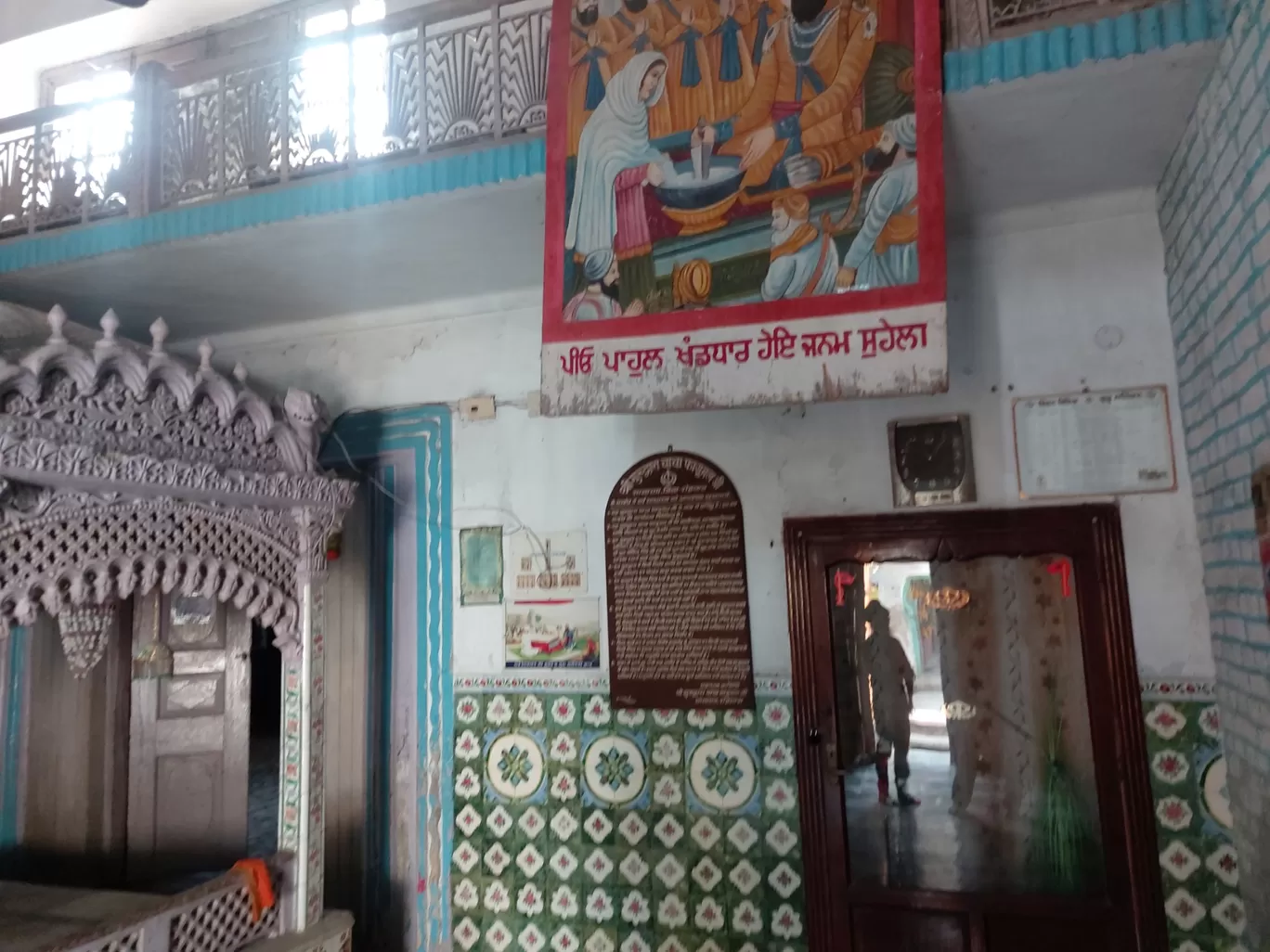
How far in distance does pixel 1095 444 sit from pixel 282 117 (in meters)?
3.02

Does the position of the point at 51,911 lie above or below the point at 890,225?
below

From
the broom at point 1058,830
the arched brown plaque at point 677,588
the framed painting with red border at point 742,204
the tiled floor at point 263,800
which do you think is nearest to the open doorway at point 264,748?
the tiled floor at point 263,800

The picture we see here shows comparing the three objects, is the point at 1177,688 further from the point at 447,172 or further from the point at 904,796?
the point at 447,172

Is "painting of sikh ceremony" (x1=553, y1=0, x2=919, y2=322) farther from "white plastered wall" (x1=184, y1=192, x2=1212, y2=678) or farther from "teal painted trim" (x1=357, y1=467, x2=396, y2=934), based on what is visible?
"teal painted trim" (x1=357, y1=467, x2=396, y2=934)

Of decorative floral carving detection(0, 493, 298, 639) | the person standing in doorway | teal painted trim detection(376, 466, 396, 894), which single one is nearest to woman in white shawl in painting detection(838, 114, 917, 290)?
the person standing in doorway

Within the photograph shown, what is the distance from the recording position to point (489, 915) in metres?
3.30

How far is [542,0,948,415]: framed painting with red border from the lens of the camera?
7.27 feet

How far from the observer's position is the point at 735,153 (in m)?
2.41

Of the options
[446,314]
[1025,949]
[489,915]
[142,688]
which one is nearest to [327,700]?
[142,688]

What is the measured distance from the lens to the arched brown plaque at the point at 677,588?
3072mm

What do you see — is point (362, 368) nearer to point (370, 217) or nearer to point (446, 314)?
point (446, 314)

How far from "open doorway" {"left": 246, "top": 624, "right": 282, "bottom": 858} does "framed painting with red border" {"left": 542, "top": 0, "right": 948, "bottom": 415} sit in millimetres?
2584

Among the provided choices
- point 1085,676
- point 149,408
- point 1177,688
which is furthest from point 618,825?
point 149,408

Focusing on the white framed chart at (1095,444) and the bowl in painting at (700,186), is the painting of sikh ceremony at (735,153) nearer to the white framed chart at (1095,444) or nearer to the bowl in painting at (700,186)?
the bowl in painting at (700,186)
